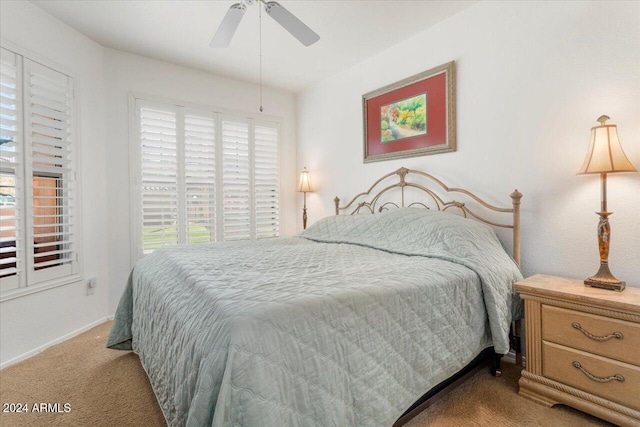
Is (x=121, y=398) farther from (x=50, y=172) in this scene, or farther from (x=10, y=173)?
(x=50, y=172)

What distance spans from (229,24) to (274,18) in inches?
11.0

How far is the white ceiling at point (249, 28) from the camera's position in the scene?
2.39 meters

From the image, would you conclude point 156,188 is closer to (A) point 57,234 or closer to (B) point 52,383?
(A) point 57,234

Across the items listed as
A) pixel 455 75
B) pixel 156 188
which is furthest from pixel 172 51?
pixel 455 75

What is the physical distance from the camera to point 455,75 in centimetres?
254

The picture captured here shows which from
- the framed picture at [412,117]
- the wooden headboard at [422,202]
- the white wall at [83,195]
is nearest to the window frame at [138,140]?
the white wall at [83,195]

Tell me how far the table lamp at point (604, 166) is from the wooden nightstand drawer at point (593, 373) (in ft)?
1.20

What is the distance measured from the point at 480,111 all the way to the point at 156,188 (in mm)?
3140

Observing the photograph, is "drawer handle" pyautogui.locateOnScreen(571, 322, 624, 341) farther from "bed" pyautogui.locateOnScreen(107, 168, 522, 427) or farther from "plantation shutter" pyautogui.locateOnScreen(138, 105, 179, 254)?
"plantation shutter" pyautogui.locateOnScreen(138, 105, 179, 254)

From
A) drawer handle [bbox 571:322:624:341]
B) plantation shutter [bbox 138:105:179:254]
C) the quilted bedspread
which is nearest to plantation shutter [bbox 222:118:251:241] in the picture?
plantation shutter [bbox 138:105:179:254]

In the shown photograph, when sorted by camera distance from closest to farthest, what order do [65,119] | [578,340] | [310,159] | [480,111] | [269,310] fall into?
1. [269,310]
2. [578,340]
3. [480,111]
4. [65,119]
5. [310,159]

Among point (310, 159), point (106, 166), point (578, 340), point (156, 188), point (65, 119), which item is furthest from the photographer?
point (310, 159)

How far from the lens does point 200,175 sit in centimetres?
356

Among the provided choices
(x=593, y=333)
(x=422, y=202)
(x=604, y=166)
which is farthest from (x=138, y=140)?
(x=593, y=333)
